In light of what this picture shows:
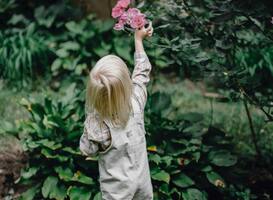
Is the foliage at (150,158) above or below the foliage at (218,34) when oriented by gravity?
below

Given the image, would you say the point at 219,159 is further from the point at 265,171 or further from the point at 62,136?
the point at 62,136

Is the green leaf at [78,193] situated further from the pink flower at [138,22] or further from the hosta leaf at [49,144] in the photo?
the pink flower at [138,22]

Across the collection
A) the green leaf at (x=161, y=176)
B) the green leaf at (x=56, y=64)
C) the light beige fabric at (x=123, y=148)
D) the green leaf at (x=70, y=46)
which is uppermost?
the light beige fabric at (x=123, y=148)

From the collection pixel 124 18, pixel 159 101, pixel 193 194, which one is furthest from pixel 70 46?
pixel 124 18

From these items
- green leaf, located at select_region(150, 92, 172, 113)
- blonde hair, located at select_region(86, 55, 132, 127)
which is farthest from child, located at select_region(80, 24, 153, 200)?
green leaf, located at select_region(150, 92, 172, 113)

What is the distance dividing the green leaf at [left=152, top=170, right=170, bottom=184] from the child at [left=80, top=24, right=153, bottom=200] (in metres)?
0.96

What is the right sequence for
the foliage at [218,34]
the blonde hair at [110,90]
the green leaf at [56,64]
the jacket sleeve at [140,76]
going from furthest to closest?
the green leaf at [56,64]
the foliage at [218,34]
the jacket sleeve at [140,76]
the blonde hair at [110,90]

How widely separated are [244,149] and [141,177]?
7.22ft

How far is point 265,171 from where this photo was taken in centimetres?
538

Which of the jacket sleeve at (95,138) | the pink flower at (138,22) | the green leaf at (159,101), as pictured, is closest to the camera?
the jacket sleeve at (95,138)

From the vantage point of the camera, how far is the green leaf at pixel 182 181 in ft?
16.2

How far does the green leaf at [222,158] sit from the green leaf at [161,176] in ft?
1.56

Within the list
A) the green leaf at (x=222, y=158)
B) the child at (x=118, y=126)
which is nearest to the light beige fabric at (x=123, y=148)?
the child at (x=118, y=126)

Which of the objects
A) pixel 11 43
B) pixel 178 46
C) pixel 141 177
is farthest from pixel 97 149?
pixel 11 43
